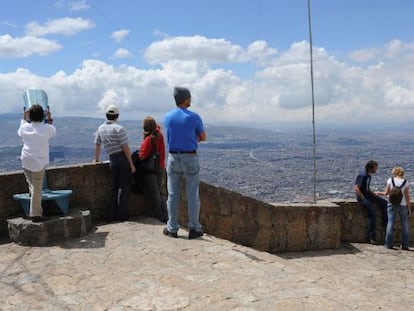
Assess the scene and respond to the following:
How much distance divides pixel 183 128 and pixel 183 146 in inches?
8.8

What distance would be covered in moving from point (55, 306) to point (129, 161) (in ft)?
10.2

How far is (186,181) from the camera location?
5785 millimetres

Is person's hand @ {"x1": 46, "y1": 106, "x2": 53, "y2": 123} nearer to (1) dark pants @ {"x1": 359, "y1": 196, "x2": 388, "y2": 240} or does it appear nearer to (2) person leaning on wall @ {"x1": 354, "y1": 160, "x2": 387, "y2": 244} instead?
(2) person leaning on wall @ {"x1": 354, "y1": 160, "x2": 387, "y2": 244}

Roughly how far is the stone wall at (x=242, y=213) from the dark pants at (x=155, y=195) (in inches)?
12.0

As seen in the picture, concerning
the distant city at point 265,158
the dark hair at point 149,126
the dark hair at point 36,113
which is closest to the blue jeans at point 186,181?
the dark hair at point 149,126

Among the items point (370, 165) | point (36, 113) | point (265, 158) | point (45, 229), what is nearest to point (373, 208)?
point (370, 165)

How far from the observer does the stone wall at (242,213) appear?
261 inches

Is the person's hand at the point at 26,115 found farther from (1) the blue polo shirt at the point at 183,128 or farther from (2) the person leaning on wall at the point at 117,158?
(1) the blue polo shirt at the point at 183,128

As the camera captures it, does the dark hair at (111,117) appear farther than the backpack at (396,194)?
No

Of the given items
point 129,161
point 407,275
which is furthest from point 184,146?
point 407,275

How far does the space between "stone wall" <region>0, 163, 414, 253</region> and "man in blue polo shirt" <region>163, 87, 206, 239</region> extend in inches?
62.7

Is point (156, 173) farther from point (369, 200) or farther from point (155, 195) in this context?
point (369, 200)

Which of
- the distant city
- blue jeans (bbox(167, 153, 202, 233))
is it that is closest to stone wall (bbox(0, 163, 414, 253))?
blue jeans (bbox(167, 153, 202, 233))

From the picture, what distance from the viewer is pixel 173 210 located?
586 cm
